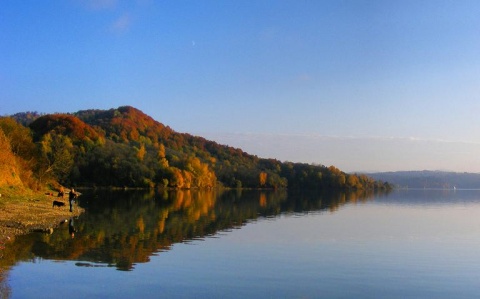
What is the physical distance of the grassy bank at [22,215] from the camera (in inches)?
1006

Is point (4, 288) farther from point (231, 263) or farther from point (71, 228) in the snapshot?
point (71, 228)

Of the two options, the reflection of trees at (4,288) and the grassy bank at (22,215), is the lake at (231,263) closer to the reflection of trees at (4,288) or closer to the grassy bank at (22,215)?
the reflection of trees at (4,288)

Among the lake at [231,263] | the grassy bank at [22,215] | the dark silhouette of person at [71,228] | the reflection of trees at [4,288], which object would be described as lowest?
the lake at [231,263]

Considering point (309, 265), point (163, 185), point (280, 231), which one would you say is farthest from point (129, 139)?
point (309, 265)

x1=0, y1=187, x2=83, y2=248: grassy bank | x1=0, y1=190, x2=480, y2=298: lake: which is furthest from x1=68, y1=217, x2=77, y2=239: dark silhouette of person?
x1=0, y1=187, x2=83, y2=248: grassy bank

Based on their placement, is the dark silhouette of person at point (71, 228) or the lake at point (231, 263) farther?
the dark silhouette of person at point (71, 228)

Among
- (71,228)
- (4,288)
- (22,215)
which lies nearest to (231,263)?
(4,288)

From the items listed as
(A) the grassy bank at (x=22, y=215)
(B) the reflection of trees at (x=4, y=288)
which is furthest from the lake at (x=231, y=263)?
(A) the grassy bank at (x=22, y=215)

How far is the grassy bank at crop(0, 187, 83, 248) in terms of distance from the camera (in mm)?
25547

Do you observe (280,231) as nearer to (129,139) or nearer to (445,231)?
(445,231)

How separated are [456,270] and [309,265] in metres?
6.66

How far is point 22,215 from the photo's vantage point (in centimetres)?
3056

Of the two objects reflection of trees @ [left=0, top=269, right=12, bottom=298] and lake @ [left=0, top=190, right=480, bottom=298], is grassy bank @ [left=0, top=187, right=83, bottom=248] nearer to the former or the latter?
lake @ [left=0, top=190, right=480, bottom=298]

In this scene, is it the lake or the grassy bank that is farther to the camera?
the grassy bank
